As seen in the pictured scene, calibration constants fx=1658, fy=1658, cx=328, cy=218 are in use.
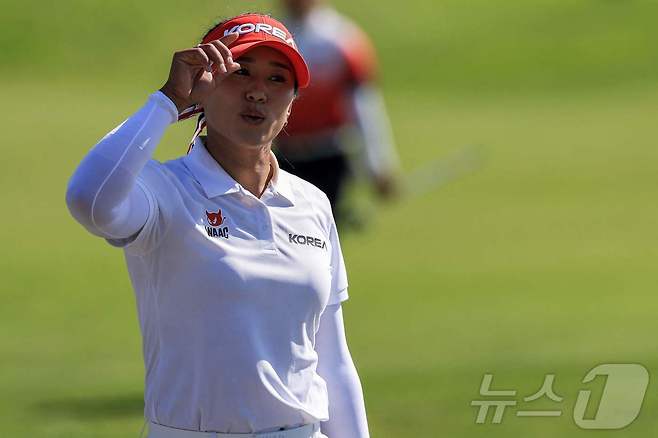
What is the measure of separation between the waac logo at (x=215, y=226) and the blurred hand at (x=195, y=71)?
35 cm

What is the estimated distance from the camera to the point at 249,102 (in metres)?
5.19

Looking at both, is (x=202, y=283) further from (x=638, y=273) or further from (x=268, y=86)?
(x=638, y=273)

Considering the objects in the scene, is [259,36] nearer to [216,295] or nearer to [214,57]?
[214,57]

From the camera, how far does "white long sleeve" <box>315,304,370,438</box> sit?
5.43 metres

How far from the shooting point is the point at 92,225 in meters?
4.60

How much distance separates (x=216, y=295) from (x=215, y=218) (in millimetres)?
242

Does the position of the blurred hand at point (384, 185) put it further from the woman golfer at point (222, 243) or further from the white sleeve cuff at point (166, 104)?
the white sleeve cuff at point (166, 104)

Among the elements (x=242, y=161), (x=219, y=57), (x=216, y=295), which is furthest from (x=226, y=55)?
(x=216, y=295)

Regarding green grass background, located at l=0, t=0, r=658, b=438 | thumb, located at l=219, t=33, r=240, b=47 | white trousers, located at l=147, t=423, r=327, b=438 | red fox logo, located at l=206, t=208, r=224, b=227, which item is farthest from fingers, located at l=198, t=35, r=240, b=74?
green grass background, located at l=0, t=0, r=658, b=438

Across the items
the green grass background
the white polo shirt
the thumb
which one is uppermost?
the thumb

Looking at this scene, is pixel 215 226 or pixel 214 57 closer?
pixel 214 57

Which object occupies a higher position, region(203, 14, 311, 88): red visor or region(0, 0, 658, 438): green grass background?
region(203, 14, 311, 88): red visor

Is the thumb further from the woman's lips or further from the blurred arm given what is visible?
the blurred arm

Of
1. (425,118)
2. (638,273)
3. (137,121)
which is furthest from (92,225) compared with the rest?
(425,118)
